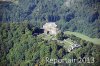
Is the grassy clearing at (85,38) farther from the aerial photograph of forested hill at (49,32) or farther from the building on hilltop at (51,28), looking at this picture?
the building on hilltop at (51,28)

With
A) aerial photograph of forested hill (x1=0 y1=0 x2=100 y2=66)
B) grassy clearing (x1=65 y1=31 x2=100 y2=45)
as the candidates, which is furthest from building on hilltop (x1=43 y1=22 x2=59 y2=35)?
grassy clearing (x1=65 y1=31 x2=100 y2=45)

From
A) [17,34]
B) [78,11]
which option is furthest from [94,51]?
[17,34]

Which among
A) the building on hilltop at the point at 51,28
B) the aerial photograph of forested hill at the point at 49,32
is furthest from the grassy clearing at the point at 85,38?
the building on hilltop at the point at 51,28

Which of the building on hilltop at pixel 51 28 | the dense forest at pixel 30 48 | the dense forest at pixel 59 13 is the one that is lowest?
the dense forest at pixel 30 48

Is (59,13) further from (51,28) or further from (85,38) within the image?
(85,38)

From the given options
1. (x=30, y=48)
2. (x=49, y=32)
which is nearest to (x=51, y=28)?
(x=49, y=32)

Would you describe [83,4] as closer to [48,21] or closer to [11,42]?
[48,21]

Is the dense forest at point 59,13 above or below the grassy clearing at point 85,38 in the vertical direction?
above
